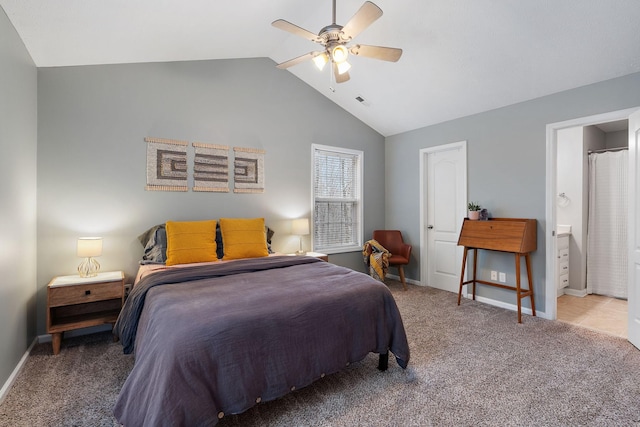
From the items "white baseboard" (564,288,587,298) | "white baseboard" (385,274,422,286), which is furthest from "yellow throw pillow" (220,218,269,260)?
"white baseboard" (564,288,587,298)

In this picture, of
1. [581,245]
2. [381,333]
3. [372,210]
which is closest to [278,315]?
[381,333]

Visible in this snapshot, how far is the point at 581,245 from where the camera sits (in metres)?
4.21

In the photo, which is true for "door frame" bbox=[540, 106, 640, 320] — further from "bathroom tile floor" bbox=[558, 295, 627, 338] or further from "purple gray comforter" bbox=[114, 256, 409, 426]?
"purple gray comforter" bbox=[114, 256, 409, 426]

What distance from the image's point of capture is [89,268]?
281 centimetres

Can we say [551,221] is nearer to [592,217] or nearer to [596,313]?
[596,313]

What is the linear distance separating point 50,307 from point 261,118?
2.89 meters

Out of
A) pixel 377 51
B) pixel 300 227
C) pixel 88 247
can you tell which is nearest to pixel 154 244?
pixel 88 247

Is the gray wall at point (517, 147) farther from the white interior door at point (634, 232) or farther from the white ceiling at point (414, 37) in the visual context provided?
the white interior door at point (634, 232)

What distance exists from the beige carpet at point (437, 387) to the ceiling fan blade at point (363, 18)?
8.17ft

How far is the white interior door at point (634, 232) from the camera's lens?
2623 millimetres

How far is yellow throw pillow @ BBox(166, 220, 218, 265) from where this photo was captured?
2954 millimetres

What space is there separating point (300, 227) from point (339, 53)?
2.20 m

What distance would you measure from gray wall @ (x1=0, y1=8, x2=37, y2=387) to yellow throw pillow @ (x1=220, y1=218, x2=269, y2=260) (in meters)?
1.58

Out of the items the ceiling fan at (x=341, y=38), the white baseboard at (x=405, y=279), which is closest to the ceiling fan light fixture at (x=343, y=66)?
the ceiling fan at (x=341, y=38)
